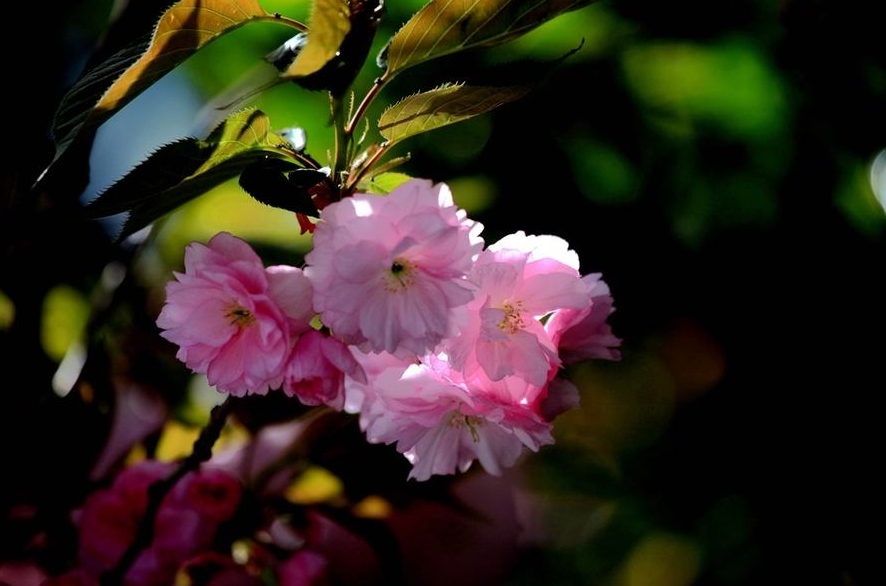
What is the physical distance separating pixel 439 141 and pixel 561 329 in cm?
56

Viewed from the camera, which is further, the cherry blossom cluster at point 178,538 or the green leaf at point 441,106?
the cherry blossom cluster at point 178,538

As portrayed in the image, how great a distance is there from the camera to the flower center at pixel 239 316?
0.44 m

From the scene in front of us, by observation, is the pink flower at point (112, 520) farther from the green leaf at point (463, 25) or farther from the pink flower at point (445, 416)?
the green leaf at point (463, 25)

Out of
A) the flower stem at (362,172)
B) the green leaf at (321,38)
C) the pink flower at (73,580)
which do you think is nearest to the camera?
the green leaf at (321,38)

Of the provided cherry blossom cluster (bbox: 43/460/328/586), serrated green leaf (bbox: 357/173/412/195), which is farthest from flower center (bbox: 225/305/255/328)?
cherry blossom cluster (bbox: 43/460/328/586)

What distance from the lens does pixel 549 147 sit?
962mm

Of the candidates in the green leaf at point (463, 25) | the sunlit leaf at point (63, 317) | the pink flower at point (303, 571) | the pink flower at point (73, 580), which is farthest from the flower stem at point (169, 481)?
the sunlit leaf at point (63, 317)

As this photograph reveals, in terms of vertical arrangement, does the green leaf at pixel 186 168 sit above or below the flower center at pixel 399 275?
above

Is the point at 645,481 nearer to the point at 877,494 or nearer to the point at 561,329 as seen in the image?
the point at 877,494

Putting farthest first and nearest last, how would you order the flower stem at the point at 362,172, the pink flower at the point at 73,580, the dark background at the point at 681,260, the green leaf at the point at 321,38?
1. the dark background at the point at 681,260
2. the pink flower at the point at 73,580
3. the flower stem at the point at 362,172
4. the green leaf at the point at 321,38

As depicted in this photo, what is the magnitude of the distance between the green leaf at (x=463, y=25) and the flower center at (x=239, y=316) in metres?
0.17

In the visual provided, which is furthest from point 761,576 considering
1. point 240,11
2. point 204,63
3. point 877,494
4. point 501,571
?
point 204,63

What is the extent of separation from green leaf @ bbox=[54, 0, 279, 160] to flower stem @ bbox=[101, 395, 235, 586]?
0.57 ft

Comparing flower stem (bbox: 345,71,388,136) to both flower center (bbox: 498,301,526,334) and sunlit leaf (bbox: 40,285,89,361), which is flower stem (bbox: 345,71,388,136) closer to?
flower center (bbox: 498,301,526,334)
